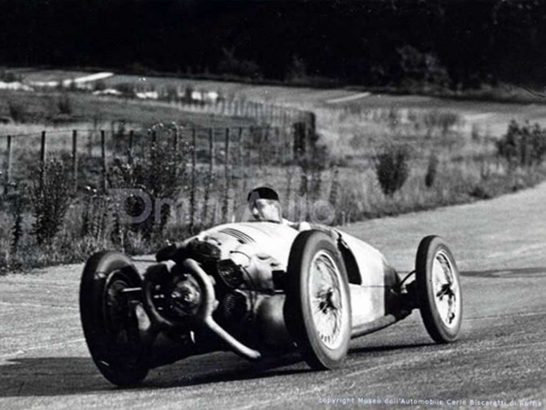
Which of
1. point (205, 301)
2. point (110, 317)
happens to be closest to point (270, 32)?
point (110, 317)

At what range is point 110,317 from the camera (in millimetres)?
9523

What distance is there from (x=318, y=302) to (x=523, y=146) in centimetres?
4119

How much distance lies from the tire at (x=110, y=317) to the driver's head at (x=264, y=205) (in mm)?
1265

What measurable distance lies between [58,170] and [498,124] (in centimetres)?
3525

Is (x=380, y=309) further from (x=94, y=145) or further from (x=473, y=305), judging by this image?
(x=94, y=145)

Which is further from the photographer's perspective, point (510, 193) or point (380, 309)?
point (510, 193)

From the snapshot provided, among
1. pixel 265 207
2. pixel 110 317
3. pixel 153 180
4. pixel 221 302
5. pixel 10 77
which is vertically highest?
pixel 265 207

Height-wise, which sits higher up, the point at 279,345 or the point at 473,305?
the point at 279,345

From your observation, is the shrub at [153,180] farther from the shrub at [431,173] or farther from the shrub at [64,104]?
the shrub at [431,173]

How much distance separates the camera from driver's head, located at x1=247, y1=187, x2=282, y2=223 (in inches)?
420

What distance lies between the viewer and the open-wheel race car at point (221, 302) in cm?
920

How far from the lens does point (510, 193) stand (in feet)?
130

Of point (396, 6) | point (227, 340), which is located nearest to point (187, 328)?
point (227, 340)

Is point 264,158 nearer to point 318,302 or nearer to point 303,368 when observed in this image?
point 303,368
